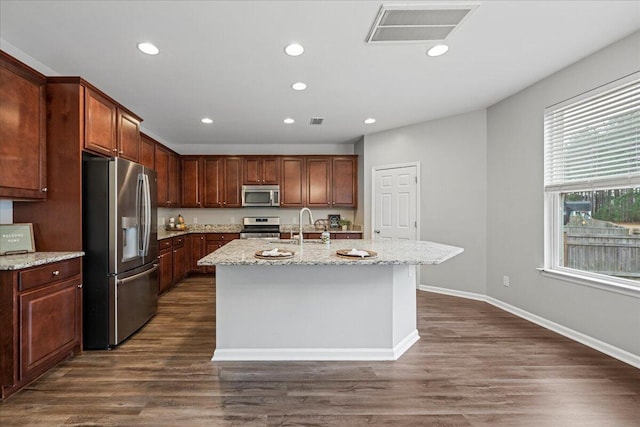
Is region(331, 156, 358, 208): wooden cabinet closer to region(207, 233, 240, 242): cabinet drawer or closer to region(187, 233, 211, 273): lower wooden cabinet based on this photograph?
region(207, 233, 240, 242): cabinet drawer

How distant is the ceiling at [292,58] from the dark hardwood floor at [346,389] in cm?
255

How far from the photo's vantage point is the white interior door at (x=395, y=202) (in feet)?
15.8

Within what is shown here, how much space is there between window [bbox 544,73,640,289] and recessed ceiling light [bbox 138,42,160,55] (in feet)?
12.4

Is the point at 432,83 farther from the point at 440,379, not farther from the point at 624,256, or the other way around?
the point at 440,379

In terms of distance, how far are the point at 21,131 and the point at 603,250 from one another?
195 inches

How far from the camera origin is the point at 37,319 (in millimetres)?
2188

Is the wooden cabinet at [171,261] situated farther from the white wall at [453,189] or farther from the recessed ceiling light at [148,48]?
the white wall at [453,189]

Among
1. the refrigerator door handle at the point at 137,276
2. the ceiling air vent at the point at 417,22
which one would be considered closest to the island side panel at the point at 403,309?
the ceiling air vent at the point at 417,22

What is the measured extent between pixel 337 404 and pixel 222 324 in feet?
3.67

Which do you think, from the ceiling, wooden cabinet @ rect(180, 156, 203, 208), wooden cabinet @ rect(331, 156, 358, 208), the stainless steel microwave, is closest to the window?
the ceiling

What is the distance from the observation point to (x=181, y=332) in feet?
10.3

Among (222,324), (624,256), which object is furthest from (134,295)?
(624,256)

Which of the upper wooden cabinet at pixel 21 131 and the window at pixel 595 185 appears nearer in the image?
the upper wooden cabinet at pixel 21 131

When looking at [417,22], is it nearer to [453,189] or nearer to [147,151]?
[453,189]
